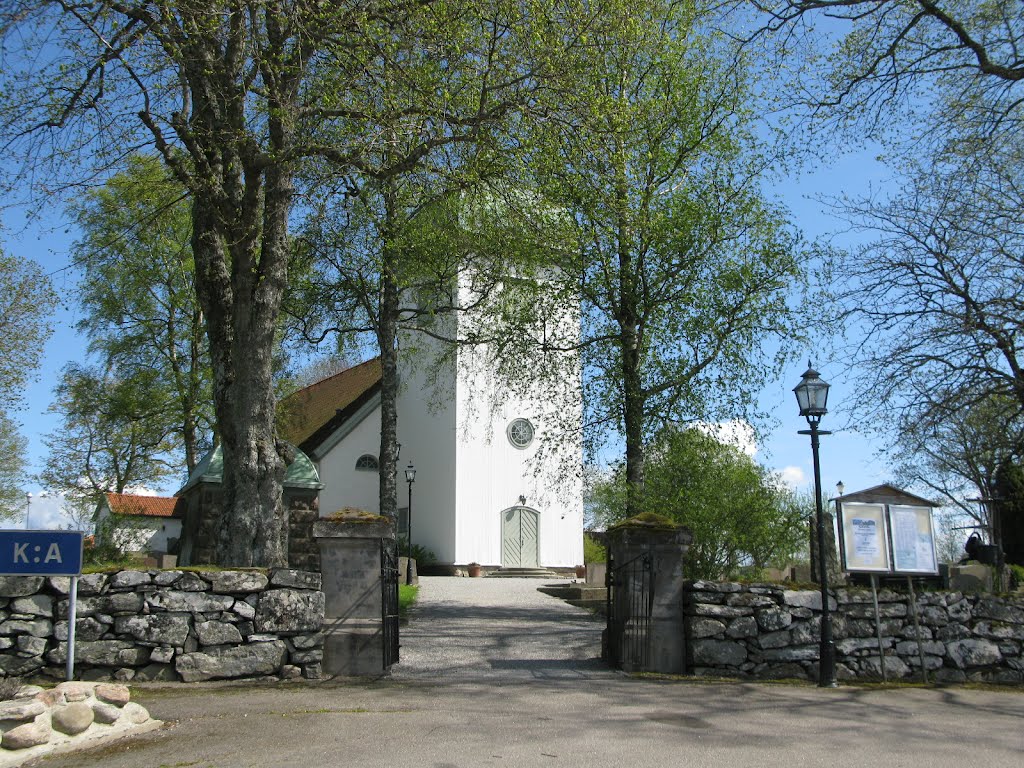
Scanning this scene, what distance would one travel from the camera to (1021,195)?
1438 cm

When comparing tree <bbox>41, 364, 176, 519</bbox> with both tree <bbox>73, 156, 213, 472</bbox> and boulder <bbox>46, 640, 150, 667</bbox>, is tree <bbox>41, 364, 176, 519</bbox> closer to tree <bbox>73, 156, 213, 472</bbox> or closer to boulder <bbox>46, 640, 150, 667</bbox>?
tree <bbox>73, 156, 213, 472</bbox>

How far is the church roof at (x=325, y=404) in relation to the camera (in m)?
34.0

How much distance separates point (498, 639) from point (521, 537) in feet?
68.3

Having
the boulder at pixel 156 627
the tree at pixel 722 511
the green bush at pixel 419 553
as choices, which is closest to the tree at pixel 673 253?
the tree at pixel 722 511

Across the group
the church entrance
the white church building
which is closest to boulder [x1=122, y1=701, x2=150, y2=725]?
the white church building

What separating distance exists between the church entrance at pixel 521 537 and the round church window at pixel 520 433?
2.62m

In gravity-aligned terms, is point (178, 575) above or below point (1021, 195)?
below

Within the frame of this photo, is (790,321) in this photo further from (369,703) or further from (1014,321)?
(369,703)

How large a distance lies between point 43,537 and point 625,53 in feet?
40.7

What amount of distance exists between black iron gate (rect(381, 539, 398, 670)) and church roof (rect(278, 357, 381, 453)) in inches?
791

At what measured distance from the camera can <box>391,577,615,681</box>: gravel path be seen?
420 inches

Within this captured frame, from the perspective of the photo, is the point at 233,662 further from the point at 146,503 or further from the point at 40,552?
the point at 146,503

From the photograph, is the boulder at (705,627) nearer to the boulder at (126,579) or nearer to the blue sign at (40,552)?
the boulder at (126,579)

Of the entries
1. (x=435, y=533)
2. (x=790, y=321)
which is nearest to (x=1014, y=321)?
(x=790, y=321)
